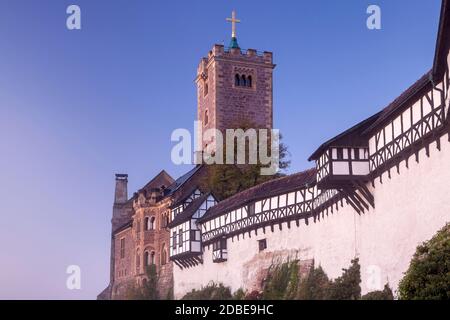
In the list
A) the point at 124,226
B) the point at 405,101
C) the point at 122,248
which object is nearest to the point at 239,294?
the point at 405,101

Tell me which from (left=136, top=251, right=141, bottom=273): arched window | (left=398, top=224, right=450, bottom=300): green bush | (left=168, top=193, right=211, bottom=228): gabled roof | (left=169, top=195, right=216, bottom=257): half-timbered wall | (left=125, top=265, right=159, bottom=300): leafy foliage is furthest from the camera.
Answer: (left=136, top=251, right=141, bottom=273): arched window

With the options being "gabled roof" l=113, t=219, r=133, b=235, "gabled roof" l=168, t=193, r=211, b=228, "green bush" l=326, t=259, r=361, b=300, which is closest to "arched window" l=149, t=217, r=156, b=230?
"gabled roof" l=168, t=193, r=211, b=228

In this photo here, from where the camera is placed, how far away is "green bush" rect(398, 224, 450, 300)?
21.0 metres

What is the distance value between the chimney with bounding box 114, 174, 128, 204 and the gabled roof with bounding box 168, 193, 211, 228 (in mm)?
24412

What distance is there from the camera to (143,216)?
63812 mm

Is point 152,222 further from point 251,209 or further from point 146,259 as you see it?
point 251,209

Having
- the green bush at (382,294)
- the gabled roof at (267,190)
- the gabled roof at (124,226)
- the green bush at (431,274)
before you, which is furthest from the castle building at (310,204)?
the green bush at (431,274)

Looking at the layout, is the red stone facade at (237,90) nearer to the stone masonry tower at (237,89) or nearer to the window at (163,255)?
the stone masonry tower at (237,89)

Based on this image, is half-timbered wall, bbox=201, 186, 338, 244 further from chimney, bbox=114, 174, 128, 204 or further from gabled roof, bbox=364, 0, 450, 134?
chimney, bbox=114, 174, 128, 204

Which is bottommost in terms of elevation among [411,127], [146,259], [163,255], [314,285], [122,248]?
[314,285]

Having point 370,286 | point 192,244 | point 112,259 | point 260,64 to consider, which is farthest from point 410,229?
point 112,259

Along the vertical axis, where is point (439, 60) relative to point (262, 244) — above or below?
above

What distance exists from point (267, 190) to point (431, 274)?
71.9ft

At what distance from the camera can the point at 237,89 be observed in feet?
225
